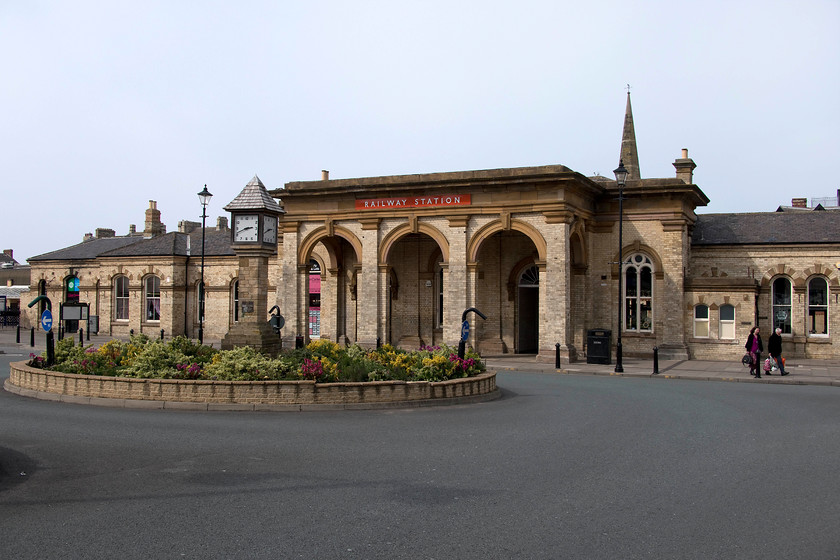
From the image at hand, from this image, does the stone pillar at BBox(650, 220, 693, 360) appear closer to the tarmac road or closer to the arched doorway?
the arched doorway

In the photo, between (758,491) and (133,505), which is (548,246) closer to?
(758,491)

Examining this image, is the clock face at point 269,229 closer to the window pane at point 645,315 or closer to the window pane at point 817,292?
the window pane at point 645,315

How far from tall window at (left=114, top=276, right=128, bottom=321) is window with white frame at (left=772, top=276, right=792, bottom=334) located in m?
33.5

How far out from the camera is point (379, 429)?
39.7 feet

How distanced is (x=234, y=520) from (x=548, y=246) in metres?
21.8

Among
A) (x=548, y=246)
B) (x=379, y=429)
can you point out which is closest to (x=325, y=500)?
(x=379, y=429)

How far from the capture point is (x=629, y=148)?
42.0 m

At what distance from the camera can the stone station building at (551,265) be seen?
28188 mm

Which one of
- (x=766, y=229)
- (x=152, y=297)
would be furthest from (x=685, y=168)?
(x=152, y=297)

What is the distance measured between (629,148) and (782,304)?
15.1m

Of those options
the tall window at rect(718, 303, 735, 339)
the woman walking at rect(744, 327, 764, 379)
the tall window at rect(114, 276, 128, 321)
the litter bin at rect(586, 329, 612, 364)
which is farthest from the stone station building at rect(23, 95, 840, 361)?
the tall window at rect(114, 276, 128, 321)

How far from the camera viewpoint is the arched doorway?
31.9 m

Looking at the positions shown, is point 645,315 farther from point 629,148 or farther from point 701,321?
point 629,148

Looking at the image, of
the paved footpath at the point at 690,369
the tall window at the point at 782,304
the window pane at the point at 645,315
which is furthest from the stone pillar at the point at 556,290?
the tall window at the point at 782,304
